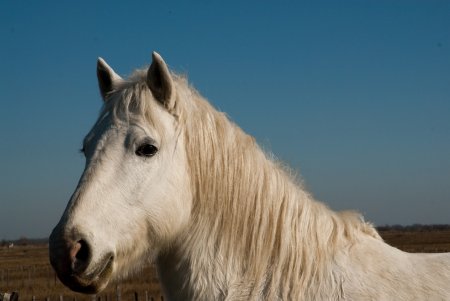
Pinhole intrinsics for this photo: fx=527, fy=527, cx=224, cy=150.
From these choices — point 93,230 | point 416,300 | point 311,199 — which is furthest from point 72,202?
point 416,300

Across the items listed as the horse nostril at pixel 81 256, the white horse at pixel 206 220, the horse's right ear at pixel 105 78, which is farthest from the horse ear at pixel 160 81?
the horse nostril at pixel 81 256

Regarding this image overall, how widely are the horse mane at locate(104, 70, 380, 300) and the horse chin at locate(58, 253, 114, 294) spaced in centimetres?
47

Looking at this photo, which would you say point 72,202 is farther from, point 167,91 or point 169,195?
point 167,91

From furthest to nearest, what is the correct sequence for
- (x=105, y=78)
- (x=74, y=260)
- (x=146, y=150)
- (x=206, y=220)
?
(x=105, y=78)
(x=206, y=220)
(x=146, y=150)
(x=74, y=260)

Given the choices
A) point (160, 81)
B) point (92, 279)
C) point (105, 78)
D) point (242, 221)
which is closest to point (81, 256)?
point (92, 279)

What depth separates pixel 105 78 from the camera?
3.51m

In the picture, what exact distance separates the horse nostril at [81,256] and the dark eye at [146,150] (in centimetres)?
60

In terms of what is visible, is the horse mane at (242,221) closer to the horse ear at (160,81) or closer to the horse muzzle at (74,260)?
the horse ear at (160,81)

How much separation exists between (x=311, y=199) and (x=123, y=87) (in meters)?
1.42

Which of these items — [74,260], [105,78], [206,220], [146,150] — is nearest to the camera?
[74,260]

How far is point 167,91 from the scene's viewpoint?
3.15m

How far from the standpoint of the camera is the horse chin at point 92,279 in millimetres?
2730

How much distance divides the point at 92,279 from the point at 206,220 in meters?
0.75

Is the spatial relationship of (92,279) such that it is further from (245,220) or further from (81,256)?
(245,220)
